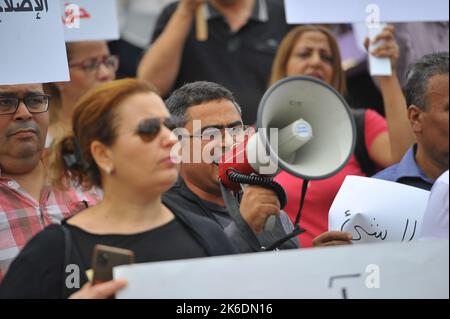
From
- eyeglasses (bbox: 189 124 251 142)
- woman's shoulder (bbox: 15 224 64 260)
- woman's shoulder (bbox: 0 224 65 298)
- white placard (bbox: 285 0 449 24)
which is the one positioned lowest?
woman's shoulder (bbox: 0 224 65 298)

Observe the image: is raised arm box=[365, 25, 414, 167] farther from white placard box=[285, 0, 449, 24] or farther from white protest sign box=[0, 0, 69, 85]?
white protest sign box=[0, 0, 69, 85]

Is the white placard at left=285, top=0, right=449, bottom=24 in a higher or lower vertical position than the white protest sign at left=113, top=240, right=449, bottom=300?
higher

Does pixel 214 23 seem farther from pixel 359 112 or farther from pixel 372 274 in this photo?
pixel 372 274

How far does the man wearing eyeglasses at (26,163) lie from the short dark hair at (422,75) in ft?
4.20

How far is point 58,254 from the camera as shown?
2.62m

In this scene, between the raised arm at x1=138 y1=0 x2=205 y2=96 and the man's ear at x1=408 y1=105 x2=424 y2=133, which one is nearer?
the man's ear at x1=408 y1=105 x2=424 y2=133

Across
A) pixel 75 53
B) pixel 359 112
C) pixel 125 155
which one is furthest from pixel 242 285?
pixel 75 53

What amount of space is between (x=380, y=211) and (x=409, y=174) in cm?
46

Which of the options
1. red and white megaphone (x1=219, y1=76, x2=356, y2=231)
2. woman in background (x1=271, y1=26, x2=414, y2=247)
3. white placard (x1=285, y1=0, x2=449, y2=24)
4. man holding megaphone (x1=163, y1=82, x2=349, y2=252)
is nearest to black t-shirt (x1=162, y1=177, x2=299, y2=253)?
man holding megaphone (x1=163, y1=82, x2=349, y2=252)

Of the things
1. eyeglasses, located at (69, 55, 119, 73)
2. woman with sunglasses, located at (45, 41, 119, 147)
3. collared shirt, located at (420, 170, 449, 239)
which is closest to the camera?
collared shirt, located at (420, 170, 449, 239)

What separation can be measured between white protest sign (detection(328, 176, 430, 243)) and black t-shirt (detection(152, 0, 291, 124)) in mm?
1399

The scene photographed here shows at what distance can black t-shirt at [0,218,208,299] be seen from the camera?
8.54ft

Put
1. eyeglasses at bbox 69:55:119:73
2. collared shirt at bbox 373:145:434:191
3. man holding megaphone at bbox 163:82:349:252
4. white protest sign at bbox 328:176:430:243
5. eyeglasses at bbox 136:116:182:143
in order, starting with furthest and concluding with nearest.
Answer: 1. eyeglasses at bbox 69:55:119:73
2. collared shirt at bbox 373:145:434:191
3. white protest sign at bbox 328:176:430:243
4. man holding megaphone at bbox 163:82:349:252
5. eyeglasses at bbox 136:116:182:143

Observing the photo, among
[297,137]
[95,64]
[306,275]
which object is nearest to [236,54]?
[95,64]
